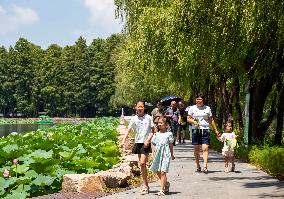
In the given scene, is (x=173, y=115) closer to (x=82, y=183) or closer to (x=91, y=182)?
(x=91, y=182)

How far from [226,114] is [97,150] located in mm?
10741

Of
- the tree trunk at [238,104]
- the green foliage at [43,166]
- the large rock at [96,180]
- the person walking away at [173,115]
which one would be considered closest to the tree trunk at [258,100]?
the tree trunk at [238,104]

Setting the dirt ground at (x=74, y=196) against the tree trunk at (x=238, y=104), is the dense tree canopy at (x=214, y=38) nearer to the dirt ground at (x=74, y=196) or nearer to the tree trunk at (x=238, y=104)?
the tree trunk at (x=238, y=104)

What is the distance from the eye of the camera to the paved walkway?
8.84 m

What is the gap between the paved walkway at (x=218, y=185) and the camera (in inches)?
348

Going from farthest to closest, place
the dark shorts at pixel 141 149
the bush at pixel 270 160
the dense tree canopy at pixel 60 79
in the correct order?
the dense tree canopy at pixel 60 79, the bush at pixel 270 160, the dark shorts at pixel 141 149

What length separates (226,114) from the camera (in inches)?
951

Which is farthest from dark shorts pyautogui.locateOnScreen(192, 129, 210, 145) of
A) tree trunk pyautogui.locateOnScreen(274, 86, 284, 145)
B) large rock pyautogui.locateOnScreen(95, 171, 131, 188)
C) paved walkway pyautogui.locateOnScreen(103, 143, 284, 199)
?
tree trunk pyautogui.locateOnScreen(274, 86, 284, 145)

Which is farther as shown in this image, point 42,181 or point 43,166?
point 43,166

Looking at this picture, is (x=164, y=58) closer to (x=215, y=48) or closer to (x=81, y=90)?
(x=215, y=48)

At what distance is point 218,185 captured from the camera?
9.88 m

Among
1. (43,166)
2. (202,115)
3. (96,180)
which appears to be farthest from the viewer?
(202,115)

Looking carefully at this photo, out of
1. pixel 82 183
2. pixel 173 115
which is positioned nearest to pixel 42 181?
pixel 82 183

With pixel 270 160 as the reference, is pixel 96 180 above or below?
below
